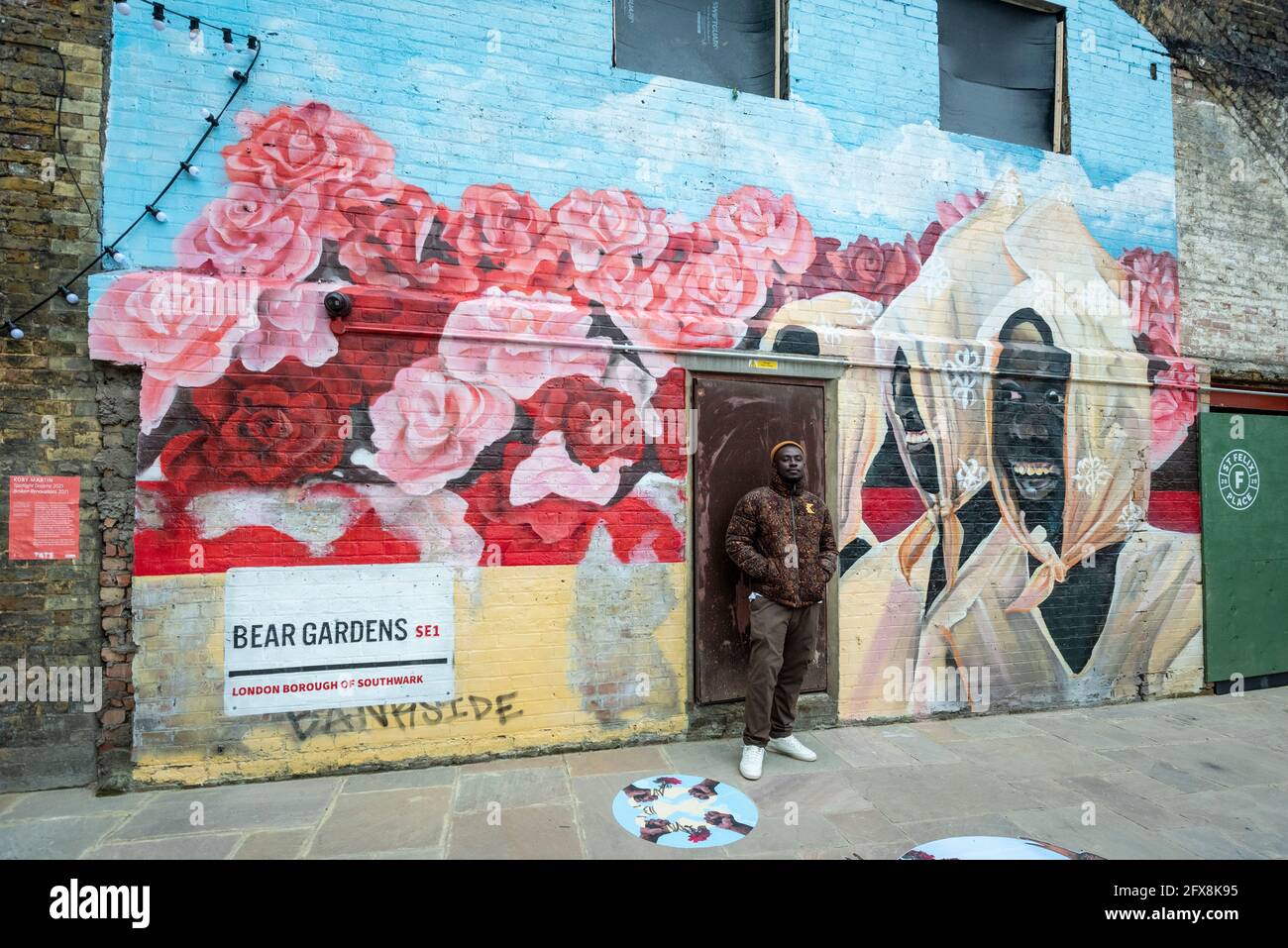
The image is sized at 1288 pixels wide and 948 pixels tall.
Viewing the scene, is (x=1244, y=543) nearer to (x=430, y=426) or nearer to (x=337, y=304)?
(x=430, y=426)

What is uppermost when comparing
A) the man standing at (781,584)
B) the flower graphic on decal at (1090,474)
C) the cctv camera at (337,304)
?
the cctv camera at (337,304)

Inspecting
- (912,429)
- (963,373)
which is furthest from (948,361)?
(912,429)

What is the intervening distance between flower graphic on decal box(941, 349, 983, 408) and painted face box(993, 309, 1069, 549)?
0.22m

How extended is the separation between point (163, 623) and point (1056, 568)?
6472 mm

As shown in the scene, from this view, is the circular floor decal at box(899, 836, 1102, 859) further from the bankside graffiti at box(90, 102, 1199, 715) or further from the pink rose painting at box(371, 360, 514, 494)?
the pink rose painting at box(371, 360, 514, 494)

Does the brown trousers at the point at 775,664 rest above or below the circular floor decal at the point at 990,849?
above

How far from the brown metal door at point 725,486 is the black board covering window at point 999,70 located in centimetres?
299

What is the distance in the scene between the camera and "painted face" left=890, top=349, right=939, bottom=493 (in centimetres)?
528

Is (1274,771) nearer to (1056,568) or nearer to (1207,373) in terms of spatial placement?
(1056,568)

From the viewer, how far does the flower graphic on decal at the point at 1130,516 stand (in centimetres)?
594

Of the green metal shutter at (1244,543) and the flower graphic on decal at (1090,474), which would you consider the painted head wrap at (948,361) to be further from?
the green metal shutter at (1244,543)

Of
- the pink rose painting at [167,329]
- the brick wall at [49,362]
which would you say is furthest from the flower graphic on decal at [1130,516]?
the brick wall at [49,362]

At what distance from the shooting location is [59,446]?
392 cm

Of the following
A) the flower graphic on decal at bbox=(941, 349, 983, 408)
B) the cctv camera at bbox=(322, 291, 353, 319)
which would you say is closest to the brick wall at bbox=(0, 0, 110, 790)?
the cctv camera at bbox=(322, 291, 353, 319)
